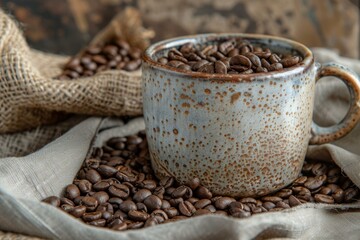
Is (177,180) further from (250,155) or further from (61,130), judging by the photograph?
(61,130)

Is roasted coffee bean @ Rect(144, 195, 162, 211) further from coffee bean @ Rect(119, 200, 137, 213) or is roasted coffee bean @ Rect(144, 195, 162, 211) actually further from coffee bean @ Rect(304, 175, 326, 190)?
coffee bean @ Rect(304, 175, 326, 190)

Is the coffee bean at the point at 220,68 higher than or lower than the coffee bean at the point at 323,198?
higher

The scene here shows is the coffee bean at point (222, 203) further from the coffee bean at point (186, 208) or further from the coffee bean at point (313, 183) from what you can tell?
the coffee bean at point (313, 183)

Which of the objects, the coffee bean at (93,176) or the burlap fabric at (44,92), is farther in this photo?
the burlap fabric at (44,92)

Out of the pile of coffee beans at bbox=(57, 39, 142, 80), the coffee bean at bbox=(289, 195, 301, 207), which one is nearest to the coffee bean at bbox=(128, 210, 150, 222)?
the coffee bean at bbox=(289, 195, 301, 207)

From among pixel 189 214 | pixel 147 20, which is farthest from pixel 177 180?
pixel 147 20

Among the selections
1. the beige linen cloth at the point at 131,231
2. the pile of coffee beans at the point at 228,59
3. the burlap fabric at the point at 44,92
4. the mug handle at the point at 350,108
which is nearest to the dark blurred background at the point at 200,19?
the burlap fabric at the point at 44,92

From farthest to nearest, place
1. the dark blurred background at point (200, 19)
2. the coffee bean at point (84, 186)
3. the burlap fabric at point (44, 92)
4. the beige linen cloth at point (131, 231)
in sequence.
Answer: the dark blurred background at point (200, 19) → the burlap fabric at point (44, 92) → the coffee bean at point (84, 186) → the beige linen cloth at point (131, 231)

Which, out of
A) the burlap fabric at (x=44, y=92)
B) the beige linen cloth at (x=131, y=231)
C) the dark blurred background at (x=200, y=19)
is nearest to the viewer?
the beige linen cloth at (x=131, y=231)
